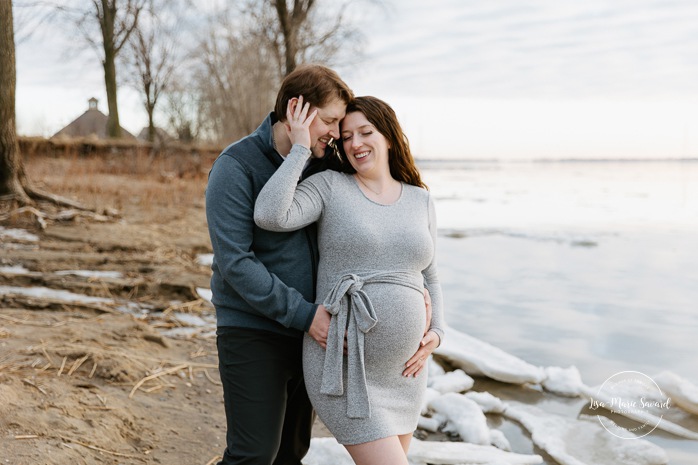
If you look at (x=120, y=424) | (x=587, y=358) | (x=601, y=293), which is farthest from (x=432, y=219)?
(x=601, y=293)

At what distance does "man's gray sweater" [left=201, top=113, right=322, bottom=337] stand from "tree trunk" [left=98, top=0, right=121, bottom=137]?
23.9 m

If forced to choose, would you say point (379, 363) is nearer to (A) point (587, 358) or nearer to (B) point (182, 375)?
(B) point (182, 375)

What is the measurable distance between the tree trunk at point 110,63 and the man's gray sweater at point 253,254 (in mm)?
23939

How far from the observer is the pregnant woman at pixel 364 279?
262cm

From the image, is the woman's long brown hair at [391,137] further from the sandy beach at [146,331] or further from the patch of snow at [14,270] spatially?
the patch of snow at [14,270]

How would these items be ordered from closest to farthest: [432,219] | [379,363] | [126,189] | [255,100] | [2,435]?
[379,363]
[432,219]
[2,435]
[126,189]
[255,100]

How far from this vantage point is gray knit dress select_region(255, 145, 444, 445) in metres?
2.62

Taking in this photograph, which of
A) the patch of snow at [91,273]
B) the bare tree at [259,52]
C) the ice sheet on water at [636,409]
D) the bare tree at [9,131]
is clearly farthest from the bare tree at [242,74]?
the ice sheet on water at [636,409]

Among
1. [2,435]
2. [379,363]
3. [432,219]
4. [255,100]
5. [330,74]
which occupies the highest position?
[255,100]

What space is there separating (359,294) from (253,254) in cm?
43

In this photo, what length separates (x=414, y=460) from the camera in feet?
13.9

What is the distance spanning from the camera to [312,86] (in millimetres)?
2729

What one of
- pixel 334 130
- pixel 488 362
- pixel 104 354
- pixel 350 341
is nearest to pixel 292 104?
pixel 334 130

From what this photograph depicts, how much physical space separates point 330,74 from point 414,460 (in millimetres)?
2506
